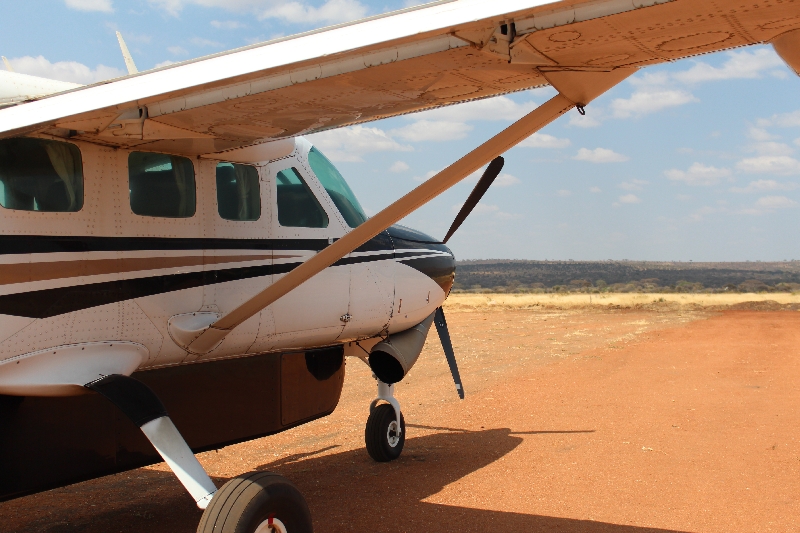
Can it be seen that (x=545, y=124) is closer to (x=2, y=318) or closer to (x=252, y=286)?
(x=252, y=286)

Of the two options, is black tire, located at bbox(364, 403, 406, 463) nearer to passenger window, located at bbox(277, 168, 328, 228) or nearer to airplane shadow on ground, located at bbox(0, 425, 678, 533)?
airplane shadow on ground, located at bbox(0, 425, 678, 533)

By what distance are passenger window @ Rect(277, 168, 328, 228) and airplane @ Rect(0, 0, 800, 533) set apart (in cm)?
2

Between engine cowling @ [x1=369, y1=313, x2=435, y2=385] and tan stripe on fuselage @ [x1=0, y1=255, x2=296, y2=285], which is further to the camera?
engine cowling @ [x1=369, y1=313, x2=435, y2=385]

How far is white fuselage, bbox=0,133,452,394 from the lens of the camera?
14.5 feet

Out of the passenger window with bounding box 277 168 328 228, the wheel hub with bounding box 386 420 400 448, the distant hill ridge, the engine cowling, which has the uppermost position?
the passenger window with bounding box 277 168 328 228

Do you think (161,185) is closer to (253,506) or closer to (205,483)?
(205,483)

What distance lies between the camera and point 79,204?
15.5 feet

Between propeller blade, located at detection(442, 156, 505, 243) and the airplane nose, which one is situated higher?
propeller blade, located at detection(442, 156, 505, 243)

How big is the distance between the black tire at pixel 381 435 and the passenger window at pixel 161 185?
13.7ft

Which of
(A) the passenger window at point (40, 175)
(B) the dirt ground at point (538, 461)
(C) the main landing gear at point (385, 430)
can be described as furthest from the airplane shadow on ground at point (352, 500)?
(A) the passenger window at point (40, 175)

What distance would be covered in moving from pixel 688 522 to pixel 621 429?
3.79m

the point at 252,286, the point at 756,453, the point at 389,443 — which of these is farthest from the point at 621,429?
the point at 252,286

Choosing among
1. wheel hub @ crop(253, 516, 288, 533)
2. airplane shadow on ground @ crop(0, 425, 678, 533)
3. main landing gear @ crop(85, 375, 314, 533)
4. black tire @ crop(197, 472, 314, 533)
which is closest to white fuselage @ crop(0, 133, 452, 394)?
main landing gear @ crop(85, 375, 314, 533)

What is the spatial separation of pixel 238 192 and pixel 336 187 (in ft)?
4.96
